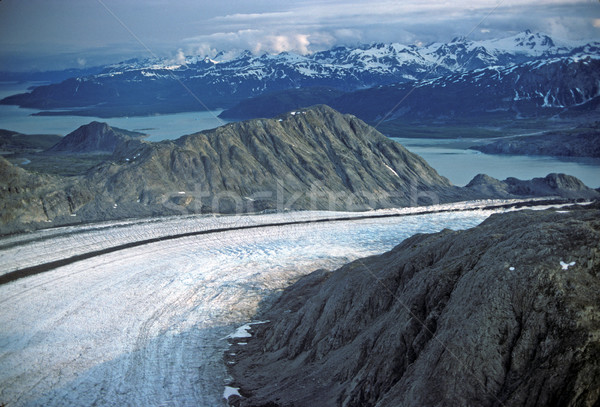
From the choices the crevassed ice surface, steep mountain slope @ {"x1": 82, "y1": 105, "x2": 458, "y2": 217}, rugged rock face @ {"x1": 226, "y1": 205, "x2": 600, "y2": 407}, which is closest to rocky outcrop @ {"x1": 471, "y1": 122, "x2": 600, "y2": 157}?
steep mountain slope @ {"x1": 82, "y1": 105, "x2": 458, "y2": 217}

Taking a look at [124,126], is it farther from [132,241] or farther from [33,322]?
[33,322]

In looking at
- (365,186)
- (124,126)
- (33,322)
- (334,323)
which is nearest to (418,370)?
(334,323)

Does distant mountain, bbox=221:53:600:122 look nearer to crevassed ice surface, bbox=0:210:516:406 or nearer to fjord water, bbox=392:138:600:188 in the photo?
fjord water, bbox=392:138:600:188

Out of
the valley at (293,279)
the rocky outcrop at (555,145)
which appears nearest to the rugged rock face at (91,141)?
the valley at (293,279)

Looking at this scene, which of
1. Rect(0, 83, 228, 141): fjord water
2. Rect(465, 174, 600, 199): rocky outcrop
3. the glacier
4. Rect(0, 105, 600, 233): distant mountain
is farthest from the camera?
Rect(0, 83, 228, 141): fjord water

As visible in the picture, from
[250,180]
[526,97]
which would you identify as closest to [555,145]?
[250,180]
